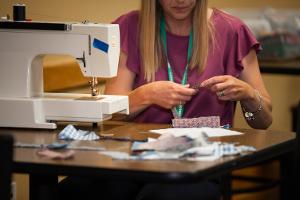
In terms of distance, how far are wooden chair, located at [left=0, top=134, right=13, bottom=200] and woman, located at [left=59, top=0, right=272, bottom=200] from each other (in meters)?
1.04

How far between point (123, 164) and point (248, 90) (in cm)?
89

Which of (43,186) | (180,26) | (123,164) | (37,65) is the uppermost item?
(180,26)

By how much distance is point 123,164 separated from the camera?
73.7 inches

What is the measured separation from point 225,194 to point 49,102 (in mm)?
824

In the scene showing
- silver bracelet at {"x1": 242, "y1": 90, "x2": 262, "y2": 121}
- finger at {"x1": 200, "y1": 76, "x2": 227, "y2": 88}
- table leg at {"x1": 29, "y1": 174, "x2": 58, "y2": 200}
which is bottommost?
table leg at {"x1": 29, "y1": 174, "x2": 58, "y2": 200}

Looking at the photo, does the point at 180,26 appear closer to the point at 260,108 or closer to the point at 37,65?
the point at 260,108

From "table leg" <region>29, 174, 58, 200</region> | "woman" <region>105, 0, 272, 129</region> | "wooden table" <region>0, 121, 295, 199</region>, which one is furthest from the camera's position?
"woman" <region>105, 0, 272, 129</region>

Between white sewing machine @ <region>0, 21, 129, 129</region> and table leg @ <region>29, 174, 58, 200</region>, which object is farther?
white sewing machine @ <region>0, 21, 129, 129</region>

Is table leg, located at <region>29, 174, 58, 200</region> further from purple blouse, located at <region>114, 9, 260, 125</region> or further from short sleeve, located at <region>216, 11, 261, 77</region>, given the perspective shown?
short sleeve, located at <region>216, 11, 261, 77</region>

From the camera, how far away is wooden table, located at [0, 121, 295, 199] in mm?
1793

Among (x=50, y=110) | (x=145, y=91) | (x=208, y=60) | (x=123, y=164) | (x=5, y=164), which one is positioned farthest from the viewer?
(x=208, y=60)

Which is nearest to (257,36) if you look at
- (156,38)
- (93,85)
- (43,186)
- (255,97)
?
(156,38)

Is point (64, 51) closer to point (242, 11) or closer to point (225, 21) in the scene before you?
point (225, 21)

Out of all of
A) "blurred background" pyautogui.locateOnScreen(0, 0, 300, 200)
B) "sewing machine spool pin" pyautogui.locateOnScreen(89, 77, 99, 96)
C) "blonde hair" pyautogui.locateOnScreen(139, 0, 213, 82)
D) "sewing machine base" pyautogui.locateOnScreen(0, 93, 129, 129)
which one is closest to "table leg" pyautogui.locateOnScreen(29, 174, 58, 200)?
"sewing machine base" pyautogui.locateOnScreen(0, 93, 129, 129)
